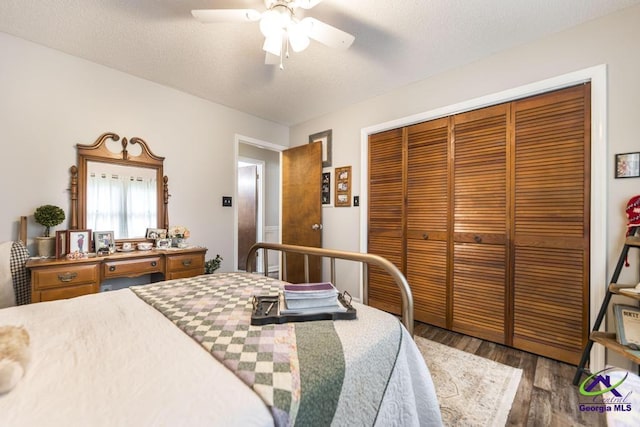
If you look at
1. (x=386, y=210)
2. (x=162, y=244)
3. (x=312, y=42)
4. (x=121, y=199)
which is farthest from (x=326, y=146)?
(x=121, y=199)

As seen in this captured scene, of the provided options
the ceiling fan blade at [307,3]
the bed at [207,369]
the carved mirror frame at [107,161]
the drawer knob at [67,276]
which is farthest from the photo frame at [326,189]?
the drawer knob at [67,276]

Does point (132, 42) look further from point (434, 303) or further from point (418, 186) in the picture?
point (434, 303)

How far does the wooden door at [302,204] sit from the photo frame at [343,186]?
214 millimetres

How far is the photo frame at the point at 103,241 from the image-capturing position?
230 centimetres

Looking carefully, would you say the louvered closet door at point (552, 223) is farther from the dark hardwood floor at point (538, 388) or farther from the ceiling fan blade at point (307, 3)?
the ceiling fan blade at point (307, 3)

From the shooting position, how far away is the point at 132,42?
207 cm

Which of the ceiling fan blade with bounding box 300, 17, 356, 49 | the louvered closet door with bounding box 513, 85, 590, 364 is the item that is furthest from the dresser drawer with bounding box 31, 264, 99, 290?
the louvered closet door with bounding box 513, 85, 590, 364

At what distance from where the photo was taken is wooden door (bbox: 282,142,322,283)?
11.2 feet

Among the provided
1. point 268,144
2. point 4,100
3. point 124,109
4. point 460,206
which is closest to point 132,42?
point 124,109

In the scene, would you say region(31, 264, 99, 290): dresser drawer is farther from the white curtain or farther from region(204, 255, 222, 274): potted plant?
region(204, 255, 222, 274): potted plant

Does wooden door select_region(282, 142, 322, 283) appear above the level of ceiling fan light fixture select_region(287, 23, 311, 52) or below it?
below

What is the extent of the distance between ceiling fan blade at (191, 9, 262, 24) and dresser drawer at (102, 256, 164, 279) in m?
1.92

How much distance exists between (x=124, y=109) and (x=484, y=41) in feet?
10.3

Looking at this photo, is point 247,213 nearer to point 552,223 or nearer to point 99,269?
point 99,269
